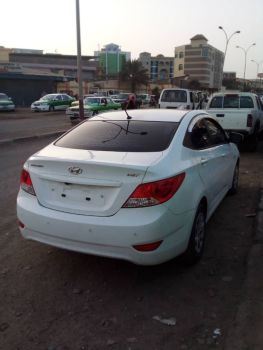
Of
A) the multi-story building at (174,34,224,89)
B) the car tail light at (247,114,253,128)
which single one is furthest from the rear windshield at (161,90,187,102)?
the multi-story building at (174,34,224,89)

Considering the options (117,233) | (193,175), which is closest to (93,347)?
(117,233)

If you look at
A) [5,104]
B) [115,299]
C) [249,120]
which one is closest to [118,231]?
[115,299]

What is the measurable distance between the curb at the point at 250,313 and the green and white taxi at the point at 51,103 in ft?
110

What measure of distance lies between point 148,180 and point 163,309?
3.64 ft

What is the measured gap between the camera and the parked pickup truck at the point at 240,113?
12.0m

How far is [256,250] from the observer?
4730 mm

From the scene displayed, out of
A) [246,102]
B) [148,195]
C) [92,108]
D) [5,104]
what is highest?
[246,102]

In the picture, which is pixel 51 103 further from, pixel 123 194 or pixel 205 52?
pixel 205 52

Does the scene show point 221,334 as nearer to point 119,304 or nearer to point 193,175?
point 119,304

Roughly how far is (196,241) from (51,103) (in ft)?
112

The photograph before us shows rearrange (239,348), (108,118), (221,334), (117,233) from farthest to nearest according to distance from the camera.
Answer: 1. (108,118)
2. (117,233)
3. (221,334)
4. (239,348)

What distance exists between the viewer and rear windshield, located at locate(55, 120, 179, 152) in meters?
4.24

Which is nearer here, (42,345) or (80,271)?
(42,345)

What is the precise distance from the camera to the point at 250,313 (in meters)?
3.48
